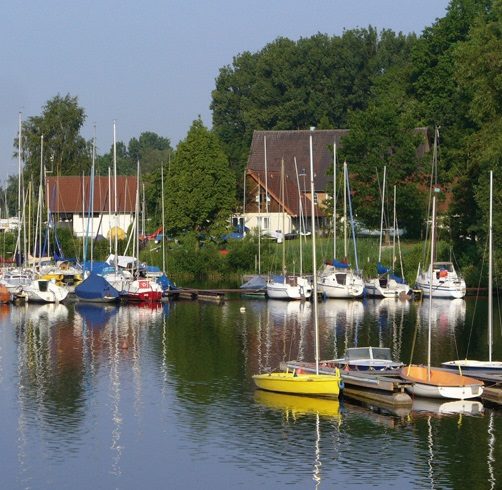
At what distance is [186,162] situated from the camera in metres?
113

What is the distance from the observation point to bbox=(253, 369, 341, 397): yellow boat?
1845 inches

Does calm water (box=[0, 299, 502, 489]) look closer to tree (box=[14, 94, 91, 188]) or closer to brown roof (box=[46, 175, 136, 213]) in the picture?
brown roof (box=[46, 175, 136, 213])

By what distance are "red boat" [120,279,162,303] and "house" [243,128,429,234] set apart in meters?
19.6

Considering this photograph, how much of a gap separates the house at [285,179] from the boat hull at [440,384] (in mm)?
54412

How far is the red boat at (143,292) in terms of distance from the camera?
8562 centimetres

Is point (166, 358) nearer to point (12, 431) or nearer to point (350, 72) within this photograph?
point (12, 431)

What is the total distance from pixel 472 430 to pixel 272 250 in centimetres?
6110

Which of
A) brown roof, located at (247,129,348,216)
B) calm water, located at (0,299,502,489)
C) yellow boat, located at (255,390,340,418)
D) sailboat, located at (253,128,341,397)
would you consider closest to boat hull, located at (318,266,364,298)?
calm water, located at (0,299,502,489)

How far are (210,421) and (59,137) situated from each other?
357 feet

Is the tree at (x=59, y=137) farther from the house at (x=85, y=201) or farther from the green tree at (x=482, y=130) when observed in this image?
the green tree at (x=482, y=130)

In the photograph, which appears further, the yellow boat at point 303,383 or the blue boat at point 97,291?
the blue boat at point 97,291

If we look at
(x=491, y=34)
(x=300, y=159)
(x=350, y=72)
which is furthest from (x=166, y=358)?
(x=350, y=72)

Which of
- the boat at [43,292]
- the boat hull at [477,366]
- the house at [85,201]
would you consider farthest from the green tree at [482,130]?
the house at [85,201]

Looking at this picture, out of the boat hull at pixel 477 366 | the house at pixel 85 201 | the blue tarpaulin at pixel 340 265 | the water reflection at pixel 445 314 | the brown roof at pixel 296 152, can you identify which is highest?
the brown roof at pixel 296 152
